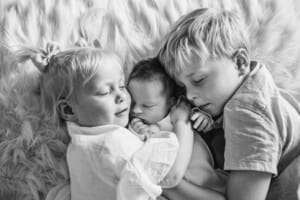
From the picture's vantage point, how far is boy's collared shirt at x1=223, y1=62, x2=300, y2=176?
38.9 inches

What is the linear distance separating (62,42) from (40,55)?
0.31ft

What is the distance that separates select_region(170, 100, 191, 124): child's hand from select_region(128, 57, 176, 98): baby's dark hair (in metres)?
0.03

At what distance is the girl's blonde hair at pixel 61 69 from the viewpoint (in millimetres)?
1053

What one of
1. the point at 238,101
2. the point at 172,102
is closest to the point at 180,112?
the point at 172,102

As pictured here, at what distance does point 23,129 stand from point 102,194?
263 millimetres

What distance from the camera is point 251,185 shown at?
1.00m

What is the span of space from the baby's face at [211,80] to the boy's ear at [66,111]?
0.84 ft

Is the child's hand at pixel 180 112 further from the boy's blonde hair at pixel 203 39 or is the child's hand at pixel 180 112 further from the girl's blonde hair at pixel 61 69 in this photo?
the girl's blonde hair at pixel 61 69

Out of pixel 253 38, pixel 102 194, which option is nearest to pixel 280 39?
pixel 253 38

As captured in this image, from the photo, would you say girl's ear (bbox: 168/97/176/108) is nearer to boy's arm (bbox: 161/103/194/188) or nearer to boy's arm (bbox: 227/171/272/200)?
boy's arm (bbox: 161/103/194/188)

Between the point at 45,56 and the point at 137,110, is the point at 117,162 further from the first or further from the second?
the point at 45,56

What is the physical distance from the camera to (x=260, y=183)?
3.26 ft

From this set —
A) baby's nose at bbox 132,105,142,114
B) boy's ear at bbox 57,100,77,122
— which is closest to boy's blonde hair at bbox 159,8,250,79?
baby's nose at bbox 132,105,142,114

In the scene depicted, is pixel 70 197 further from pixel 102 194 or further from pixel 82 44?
pixel 82 44
